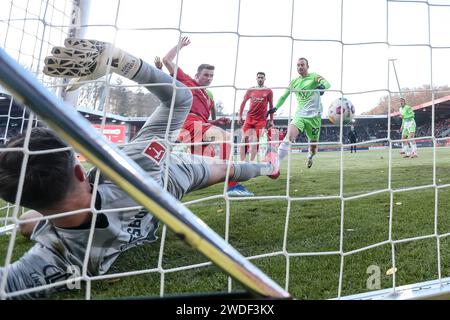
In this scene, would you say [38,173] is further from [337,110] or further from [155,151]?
[337,110]

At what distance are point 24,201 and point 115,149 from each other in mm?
643

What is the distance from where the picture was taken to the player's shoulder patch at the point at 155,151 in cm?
128

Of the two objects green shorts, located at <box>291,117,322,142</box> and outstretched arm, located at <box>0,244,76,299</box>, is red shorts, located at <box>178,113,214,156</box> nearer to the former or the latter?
green shorts, located at <box>291,117,322,142</box>

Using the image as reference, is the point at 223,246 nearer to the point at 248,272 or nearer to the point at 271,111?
the point at 248,272

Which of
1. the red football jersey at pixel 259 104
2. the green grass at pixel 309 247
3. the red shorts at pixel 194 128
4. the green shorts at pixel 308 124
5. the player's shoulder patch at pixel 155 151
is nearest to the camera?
the green grass at pixel 309 247

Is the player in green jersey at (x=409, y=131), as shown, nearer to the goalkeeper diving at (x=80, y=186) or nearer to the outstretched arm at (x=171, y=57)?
the outstretched arm at (x=171, y=57)

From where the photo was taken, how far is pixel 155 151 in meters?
1.30

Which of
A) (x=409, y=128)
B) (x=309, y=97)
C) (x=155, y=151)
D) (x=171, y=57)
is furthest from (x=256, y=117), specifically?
(x=409, y=128)

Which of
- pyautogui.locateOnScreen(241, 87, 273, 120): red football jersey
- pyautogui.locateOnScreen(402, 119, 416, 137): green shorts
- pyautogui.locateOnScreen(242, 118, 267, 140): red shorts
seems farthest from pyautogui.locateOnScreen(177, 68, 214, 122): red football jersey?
pyautogui.locateOnScreen(402, 119, 416, 137): green shorts

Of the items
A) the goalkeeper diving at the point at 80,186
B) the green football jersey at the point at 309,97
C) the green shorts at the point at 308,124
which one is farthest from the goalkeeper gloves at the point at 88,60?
the green shorts at the point at 308,124

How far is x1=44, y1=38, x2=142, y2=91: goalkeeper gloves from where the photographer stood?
4.01 feet

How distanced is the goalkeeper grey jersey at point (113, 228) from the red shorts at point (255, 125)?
6.07 ft

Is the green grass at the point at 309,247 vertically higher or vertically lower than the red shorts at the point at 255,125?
lower
